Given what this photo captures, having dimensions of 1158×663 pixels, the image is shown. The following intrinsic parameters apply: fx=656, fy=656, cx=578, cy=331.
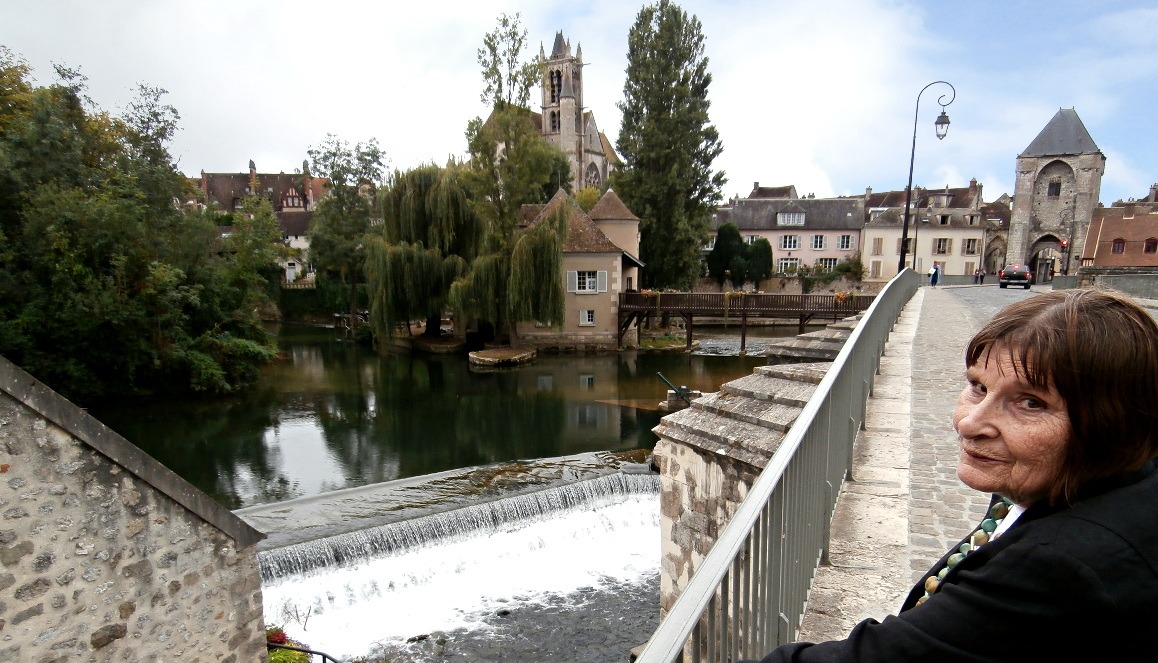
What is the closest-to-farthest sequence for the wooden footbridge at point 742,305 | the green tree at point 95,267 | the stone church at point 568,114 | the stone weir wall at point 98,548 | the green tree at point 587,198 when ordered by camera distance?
1. the stone weir wall at point 98,548
2. the green tree at point 95,267
3. the wooden footbridge at point 742,305
4. the green tree at point 587,198
5. the stone church at point 568,114

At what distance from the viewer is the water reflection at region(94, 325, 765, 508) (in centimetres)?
1541

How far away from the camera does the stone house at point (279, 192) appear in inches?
2579

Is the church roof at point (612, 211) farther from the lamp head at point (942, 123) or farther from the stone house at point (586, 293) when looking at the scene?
the lamp head at point (942, 123)

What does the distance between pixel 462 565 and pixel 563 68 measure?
57262 mm

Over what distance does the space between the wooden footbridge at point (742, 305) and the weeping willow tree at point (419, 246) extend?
860 cm

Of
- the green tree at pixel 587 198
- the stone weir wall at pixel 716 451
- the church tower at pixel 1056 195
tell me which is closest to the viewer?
the stone weir wall at pixel 716 451

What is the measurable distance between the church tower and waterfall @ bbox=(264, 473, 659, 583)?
42934 mm

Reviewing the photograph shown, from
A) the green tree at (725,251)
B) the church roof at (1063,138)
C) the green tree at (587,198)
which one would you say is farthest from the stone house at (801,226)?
the church roof at (1063,138)

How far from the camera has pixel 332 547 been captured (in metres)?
10.9

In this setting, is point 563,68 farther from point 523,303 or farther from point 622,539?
point 622,539

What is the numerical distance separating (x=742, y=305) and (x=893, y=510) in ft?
97.6

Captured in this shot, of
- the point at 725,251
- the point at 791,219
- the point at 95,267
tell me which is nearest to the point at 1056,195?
the point at 791,219

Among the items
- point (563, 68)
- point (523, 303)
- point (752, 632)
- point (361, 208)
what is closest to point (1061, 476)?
point (752, 632)

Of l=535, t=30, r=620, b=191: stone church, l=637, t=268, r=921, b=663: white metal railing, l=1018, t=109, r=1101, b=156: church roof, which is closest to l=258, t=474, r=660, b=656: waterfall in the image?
l=637, t=268, r=921, b=663: white metal railing
